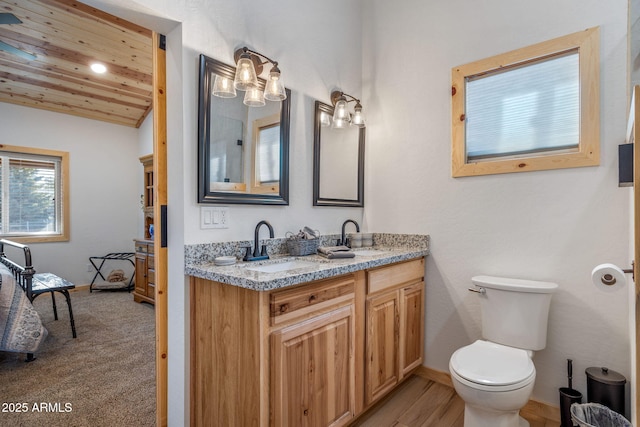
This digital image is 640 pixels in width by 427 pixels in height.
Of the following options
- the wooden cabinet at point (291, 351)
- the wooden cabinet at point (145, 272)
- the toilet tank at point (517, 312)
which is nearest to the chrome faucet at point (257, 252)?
the wooden cabinet at point (291, 351)

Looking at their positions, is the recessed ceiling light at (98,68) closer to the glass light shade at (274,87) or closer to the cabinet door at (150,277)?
the cabinet door at (150,277)

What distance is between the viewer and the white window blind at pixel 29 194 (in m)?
4.47

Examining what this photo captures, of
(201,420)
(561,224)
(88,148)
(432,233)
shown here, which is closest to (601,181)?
(561,224)

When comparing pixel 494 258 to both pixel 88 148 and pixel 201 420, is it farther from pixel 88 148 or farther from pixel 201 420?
pixel 88 148

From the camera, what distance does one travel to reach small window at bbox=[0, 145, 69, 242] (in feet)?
14.7

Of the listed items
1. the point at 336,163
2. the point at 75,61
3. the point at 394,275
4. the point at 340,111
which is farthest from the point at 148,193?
the point at 394,275

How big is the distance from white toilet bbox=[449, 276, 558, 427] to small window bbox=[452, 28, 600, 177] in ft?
2.50

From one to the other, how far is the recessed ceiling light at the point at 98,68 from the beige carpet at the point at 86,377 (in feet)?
9.40

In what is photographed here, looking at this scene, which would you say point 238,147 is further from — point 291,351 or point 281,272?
point 291,351

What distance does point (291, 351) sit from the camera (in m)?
1.41

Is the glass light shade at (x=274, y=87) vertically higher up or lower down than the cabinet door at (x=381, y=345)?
higher up

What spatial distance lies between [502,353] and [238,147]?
1856mm

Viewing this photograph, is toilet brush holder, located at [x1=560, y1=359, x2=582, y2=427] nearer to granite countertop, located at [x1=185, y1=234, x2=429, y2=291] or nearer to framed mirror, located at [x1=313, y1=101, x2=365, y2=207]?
granite countertop, located at [x1=185, y1=234, x2=429, y2=291]

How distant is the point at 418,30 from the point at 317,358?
241cm
